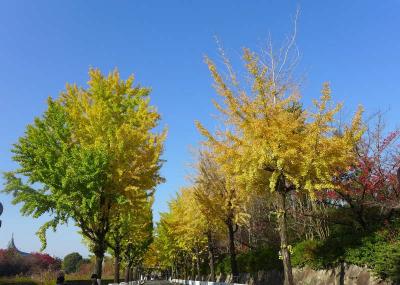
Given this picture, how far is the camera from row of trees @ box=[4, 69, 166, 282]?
1752 cm

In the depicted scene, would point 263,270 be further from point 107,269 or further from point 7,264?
point 107,269

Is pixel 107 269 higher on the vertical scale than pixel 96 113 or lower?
lower

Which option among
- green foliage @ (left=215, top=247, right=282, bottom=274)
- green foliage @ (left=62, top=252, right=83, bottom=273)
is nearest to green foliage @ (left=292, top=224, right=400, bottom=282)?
green foliage @ (left=215, top=247, right=282, bottom=274)

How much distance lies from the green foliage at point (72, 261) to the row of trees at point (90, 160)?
87351 mm

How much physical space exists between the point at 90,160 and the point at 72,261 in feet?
305

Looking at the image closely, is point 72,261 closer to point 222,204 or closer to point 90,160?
point 222,204

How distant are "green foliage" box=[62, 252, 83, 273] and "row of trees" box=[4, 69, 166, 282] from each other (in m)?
87.4

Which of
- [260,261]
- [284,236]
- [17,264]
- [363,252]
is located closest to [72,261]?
[17,264]

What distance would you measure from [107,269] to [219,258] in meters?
44.7

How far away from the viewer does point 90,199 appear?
17.5 meters

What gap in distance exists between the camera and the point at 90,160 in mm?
17297

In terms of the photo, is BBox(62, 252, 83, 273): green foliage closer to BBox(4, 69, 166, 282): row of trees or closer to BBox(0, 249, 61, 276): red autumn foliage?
BBox(0, 249, 61, 276): red autumn foliage

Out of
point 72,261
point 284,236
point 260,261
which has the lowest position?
point 260,261

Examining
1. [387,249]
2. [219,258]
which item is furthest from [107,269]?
[387,249]
